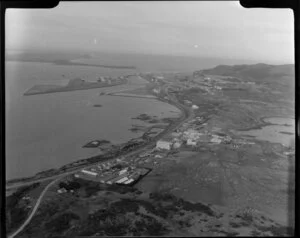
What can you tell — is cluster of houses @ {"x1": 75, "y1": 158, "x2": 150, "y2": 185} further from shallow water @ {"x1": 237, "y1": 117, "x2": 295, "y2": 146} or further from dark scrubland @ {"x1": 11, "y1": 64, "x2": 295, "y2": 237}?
shallow water @ {"x1": 237, "y1": 117, "x2": 295, "y2": 146}

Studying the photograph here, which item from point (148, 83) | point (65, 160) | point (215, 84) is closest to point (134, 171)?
point (65, 160)

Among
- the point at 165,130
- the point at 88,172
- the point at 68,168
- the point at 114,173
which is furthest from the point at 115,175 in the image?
the point at 165,130

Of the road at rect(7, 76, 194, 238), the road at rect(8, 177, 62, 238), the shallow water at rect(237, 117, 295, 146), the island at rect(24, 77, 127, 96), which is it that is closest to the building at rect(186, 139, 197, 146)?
the road at rect(7, 76, 194, 238)

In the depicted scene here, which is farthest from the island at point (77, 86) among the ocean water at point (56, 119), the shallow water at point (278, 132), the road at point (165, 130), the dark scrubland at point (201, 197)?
the shallow water at point (278, 132)

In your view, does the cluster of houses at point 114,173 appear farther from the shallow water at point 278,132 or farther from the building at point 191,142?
the shallow water at point 278,132

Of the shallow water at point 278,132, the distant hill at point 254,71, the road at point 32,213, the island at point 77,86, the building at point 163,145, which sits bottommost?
the road at point 32,213

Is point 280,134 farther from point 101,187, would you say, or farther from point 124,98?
point 101,187
